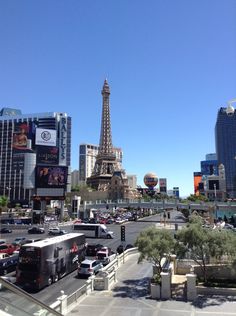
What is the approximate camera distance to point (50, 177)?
289 ft

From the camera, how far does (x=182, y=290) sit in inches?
938

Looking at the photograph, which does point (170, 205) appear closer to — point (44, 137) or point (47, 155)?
point (47, 155)

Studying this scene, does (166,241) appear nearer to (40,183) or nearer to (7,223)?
(40,183)

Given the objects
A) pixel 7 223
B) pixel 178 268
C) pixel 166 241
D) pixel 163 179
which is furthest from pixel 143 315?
pixel 163 179

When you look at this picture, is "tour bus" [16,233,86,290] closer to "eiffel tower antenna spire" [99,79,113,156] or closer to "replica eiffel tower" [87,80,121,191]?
"replica eiffel tower" [87,80,121,191]

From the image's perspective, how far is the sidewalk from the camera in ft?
65.6

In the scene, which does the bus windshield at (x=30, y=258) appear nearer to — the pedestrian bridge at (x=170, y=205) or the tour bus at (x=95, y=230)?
the tour bus at (x=95, y=230)

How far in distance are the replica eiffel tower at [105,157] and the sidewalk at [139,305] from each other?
491ft

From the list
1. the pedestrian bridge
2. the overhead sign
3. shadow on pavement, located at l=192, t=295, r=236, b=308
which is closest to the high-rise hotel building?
the overhead sign

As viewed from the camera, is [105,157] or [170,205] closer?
[170,205]

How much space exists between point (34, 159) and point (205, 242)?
13056 centimetres

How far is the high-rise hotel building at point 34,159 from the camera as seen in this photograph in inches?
3479

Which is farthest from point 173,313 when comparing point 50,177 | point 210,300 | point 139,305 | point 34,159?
point 34,159

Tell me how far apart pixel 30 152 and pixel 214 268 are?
423 ft
